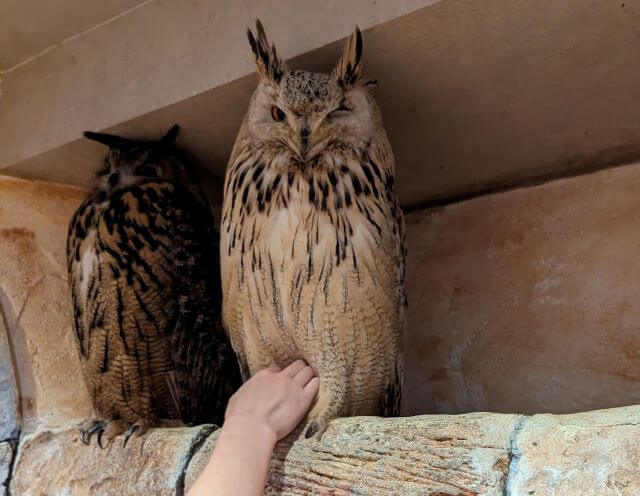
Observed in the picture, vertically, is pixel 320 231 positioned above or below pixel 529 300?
above

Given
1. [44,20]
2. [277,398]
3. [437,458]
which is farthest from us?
[44,20]

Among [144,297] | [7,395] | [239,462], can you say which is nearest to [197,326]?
[144,297]

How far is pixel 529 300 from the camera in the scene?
1687mm

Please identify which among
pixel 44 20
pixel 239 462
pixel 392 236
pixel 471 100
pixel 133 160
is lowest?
pixel 239 462

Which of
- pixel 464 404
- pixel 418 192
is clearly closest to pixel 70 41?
pixel 418 192

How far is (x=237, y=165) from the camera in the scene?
A: 55.7 inches

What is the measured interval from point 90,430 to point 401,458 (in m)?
0.83

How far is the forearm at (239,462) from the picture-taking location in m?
0.97

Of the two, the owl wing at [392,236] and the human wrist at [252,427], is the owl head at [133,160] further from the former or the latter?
the human wrist at [252,427]

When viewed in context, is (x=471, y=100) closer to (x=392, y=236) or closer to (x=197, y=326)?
(x=392, y=236)

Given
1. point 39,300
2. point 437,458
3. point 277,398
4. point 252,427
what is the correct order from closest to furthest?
point 437,458 → point 252,427 → point 277,398 → point 39,300

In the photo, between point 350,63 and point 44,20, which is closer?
point 350,63

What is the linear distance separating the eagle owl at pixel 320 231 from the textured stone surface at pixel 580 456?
1.42 ft

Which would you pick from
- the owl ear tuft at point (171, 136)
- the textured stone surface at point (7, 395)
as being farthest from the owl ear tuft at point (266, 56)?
the textured stone surface at point (7, 395)
